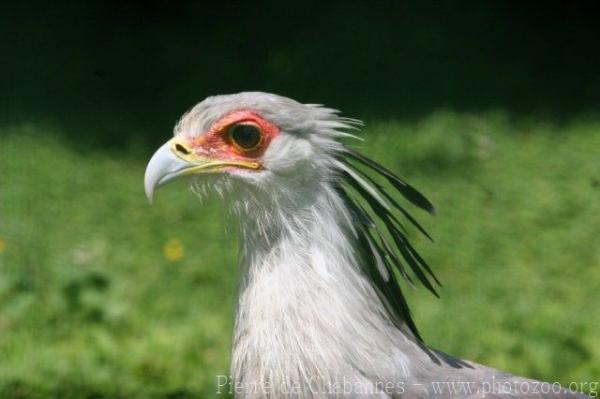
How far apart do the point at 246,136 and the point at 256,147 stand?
3cm

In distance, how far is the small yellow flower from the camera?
13.8 ft

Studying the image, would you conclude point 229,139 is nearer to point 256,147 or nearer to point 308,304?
point 256,147

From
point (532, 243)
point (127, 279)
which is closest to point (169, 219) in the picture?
point (127, 279)

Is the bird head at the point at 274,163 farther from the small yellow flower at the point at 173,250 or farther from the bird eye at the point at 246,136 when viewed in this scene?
the small yellow flower at the point at 173,250

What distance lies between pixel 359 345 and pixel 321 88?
3097 mm

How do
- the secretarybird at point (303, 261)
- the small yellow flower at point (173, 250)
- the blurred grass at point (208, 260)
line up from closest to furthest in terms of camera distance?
1. the secretarybird at point (303, 261)
2. the blurred grass at point (208, 260)
3. the small yellow flower at point (173, 250)

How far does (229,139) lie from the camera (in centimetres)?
228

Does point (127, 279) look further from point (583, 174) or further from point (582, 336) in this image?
point (583, 174)

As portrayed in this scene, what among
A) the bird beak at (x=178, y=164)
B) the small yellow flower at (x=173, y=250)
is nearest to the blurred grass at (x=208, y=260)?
the small yellow flower at (x=173, y=250)

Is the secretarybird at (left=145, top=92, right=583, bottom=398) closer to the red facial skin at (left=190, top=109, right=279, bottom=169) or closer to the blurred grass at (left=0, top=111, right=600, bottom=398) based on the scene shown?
the red facial skin at (left=190, top=109, right=279, bottom=169)

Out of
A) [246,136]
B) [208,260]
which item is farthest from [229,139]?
[208,260]

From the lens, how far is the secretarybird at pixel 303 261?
7.24 feet

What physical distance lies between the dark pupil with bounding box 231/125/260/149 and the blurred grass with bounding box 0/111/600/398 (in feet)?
3.67

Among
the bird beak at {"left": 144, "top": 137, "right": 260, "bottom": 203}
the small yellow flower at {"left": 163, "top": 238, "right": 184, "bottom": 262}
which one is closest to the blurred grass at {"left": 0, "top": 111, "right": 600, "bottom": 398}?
the small yellow flower at {"left": 163, "top": 238, "right": 184, "bottom": 262}
